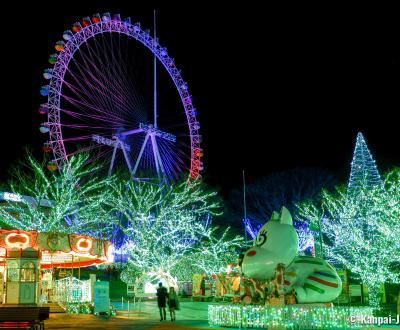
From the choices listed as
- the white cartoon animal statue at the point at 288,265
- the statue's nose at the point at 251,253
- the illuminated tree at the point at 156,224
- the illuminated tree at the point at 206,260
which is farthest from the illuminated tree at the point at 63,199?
the white cartoon animal statue at the point at 288,265

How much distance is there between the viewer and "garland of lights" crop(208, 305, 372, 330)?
13500 mm

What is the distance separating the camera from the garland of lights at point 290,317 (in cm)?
1350

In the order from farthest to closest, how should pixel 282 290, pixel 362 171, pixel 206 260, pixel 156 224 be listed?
pixel 206 260 → pixel 156 224 → pixel 362 171 → pixel 282 290

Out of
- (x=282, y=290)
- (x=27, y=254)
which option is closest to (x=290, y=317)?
(x=282, y=290)

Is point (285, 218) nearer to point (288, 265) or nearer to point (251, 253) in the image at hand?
point (288, 265)

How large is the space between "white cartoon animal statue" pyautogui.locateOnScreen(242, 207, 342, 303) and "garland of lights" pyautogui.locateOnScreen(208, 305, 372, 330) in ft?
2.66

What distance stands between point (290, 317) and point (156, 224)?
22360 mm

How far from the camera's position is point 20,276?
58.7ft

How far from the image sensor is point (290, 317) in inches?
531

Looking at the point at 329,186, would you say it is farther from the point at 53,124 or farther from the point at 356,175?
the point at 53,124

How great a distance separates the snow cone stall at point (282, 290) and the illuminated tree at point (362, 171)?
14.2 meters

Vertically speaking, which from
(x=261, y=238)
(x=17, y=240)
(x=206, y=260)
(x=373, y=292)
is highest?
(x=17, y=240)

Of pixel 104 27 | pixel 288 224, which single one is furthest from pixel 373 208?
pixel 104 27

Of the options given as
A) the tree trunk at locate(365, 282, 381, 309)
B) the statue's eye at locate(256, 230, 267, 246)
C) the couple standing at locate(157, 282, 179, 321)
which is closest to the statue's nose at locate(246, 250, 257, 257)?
the statue's eye at locate(256, 230, 267, 246)
